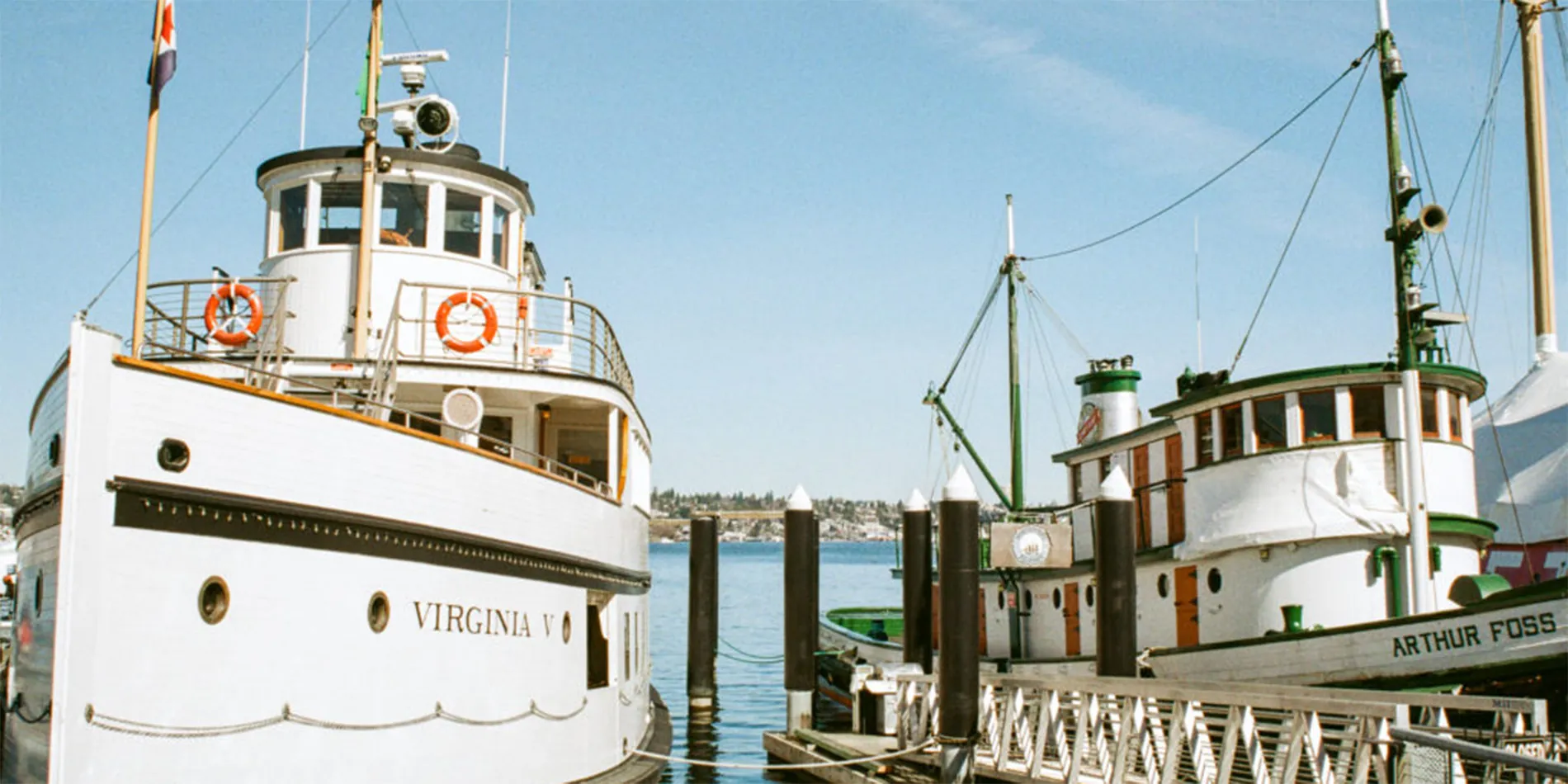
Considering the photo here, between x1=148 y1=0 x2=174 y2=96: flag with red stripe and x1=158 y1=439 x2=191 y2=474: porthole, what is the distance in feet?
8.34

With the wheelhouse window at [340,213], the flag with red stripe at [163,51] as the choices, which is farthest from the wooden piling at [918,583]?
the flag with red stripe at [163,51]

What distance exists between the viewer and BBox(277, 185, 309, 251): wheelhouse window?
15.5 m

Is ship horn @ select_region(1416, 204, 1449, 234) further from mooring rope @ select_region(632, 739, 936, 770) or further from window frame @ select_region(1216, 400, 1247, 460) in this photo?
mooring rope @ select_region(632, 739, 936, 770)

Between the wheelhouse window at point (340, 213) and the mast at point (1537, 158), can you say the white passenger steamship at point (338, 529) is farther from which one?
the mast at point (1537, 158)

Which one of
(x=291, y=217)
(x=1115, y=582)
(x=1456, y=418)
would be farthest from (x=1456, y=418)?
(x=291, y=217)

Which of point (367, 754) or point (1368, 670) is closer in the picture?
point (367, 754)

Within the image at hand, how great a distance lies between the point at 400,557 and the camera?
10.7 meters

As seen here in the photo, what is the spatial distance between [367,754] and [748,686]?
94.2 ft

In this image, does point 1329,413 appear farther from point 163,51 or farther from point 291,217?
point 163,51

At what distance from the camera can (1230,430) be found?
18562 millimetres

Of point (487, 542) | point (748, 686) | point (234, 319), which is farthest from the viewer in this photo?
point (748, 686)

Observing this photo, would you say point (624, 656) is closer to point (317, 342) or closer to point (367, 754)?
point (317, 342)

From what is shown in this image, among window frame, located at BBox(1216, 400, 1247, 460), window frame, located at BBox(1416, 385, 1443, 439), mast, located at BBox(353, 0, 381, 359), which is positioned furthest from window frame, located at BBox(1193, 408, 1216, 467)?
mast, located at BBox(353, 0, 381, 359)

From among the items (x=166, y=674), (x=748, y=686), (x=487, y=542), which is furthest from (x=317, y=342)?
(x=748, y=686)
